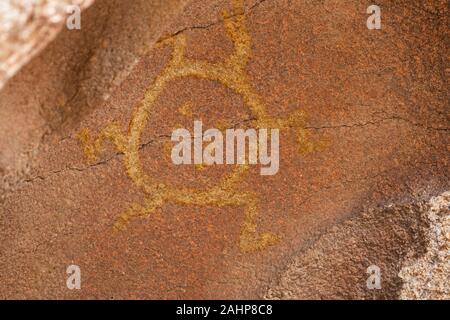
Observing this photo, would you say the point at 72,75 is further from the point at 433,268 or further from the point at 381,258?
the point at 433,268

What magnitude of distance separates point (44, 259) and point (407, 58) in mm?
1529

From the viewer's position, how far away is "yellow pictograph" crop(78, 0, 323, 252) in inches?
81.4

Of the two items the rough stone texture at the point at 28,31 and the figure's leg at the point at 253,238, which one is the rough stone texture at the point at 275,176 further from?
the rough stone texture at the point at 28,31

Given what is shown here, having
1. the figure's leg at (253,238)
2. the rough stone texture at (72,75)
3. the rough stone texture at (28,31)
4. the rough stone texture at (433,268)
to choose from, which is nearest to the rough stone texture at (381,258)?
the rough stone texture at (433,268)

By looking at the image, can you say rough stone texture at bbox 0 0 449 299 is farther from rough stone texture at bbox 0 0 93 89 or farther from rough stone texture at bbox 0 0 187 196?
rough stone texture at bbox 0 0 93 89

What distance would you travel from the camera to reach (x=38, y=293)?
81.6 inches

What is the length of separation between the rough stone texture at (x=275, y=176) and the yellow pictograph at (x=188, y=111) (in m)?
0.01

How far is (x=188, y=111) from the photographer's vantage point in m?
2.10

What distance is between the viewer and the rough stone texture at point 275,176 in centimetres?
204

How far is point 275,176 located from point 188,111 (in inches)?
15.8

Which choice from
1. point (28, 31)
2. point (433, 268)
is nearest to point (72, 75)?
point (28, 31)

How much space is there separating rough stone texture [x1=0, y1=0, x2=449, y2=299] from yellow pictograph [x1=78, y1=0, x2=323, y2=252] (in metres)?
0.01

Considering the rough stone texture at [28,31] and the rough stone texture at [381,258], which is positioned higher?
the rough stone texture at [28,31]
